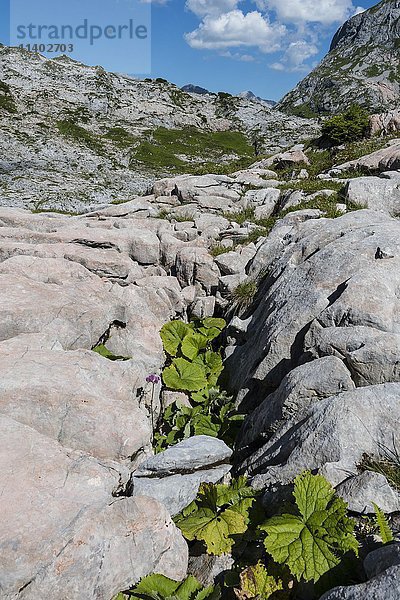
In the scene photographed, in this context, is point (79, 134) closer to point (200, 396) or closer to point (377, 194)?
point (377, 194)

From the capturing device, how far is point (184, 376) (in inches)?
448

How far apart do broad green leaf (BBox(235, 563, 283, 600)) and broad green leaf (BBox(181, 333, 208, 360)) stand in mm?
7223

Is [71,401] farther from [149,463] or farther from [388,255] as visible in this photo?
[388,255]

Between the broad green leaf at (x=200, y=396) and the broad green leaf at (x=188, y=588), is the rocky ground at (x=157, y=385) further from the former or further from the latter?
the broad green leaf at (x=200, y=396)

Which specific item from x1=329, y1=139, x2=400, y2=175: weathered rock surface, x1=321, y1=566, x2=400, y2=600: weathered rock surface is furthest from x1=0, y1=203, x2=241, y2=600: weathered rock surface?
x1=329, y1=139, x2=400, y2=175: weathered rock surface

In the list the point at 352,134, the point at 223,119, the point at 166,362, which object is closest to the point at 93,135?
the point at 223,119

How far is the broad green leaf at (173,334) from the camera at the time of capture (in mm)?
12491

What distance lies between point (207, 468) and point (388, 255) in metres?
6.57

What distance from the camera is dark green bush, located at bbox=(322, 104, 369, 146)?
38219 millimetres

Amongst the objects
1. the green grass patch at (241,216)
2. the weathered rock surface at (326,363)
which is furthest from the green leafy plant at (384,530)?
the green grass patch at (241,216)

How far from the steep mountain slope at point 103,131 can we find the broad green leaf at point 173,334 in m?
35.3

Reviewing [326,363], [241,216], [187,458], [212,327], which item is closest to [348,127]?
[241,216]

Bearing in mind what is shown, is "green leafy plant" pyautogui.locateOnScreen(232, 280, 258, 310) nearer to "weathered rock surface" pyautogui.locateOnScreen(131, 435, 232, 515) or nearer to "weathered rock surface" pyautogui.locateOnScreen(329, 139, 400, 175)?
"weathered rock surface" pyautogui.locateOnScreen(131, 435, 232, 515)

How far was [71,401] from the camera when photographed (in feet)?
24.0
